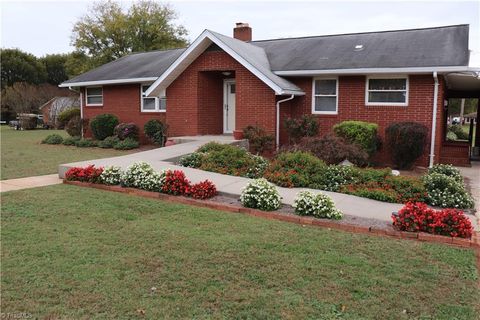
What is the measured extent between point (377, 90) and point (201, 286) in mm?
11164

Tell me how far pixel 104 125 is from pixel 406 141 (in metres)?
12.8

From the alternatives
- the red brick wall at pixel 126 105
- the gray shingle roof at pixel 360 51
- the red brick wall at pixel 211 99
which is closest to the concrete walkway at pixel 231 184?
the red brick wall at pixel 211 99

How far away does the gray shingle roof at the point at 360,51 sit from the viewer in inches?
499

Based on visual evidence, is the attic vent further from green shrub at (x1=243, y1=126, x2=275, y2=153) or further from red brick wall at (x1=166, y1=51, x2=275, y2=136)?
green shrub at (x1=243, y1=126, x2=275, y2=153)

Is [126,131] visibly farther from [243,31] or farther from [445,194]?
[445,194]

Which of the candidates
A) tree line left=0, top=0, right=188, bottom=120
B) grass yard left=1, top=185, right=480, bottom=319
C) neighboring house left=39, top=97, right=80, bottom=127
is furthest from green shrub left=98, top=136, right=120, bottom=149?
tree line left=0, top=0, right=188, bottom=120

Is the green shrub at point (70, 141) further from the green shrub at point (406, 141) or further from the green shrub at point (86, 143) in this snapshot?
the green shrub at point (406, 141)

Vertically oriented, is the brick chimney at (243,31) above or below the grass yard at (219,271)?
above

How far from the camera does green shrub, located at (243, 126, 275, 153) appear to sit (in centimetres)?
1329

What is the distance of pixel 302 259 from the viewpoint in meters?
4.86

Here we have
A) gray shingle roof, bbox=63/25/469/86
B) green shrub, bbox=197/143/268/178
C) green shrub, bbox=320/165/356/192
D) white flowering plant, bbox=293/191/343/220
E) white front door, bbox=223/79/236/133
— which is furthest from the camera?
white front door, bbox=223/79/236/133

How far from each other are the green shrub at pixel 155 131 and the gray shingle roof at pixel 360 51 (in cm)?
200

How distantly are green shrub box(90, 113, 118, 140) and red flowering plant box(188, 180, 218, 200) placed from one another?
479 inches

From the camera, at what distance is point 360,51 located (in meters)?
14.4
